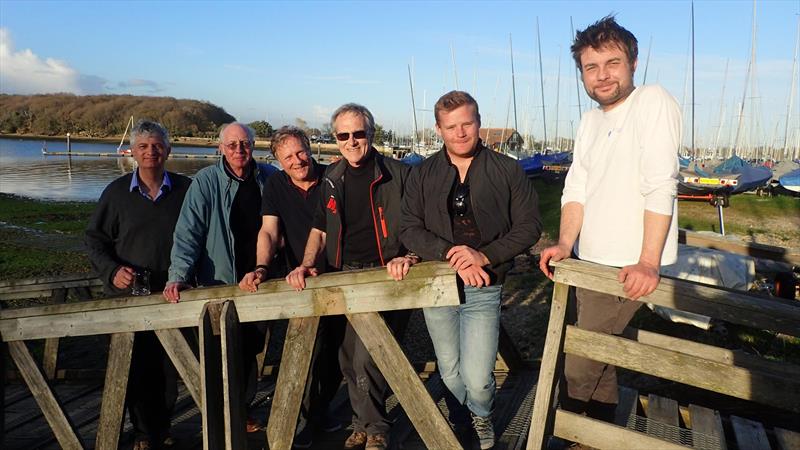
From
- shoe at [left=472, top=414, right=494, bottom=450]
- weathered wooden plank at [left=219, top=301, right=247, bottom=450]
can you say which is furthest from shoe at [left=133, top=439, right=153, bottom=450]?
shoe at [left=472, top=414, right=494, bottom=450]

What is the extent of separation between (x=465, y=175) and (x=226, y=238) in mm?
1974

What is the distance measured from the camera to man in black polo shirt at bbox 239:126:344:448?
13.8 ft

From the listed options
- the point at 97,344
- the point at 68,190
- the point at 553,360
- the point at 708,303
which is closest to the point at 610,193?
the point at 708,303

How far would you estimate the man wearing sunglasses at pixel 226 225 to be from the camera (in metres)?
4.18

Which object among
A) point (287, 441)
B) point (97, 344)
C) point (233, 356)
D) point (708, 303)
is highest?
point (708, 303)

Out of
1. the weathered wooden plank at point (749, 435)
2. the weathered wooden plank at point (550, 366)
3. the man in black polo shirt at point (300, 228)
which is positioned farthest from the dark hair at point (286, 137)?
the weathered wooden plank at point (749, 435)

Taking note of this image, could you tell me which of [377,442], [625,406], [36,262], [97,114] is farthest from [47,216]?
[97,114]

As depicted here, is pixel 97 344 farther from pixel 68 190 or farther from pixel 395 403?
pixel 68 190

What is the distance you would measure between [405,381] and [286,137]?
6.64 feet

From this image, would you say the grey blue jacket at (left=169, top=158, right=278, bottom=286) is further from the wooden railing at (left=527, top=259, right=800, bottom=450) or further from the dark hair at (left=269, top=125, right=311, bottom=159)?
the wooden railing at (left=527, top=259, right=800, bottom=450)

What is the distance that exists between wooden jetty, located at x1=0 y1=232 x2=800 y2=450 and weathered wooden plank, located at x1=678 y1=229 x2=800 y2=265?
1.38 meters

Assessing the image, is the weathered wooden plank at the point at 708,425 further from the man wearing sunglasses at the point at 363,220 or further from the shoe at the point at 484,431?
the man wearing sunglasses at the point at 363,220

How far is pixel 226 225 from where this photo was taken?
14.3 ft

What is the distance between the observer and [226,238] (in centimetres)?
436
